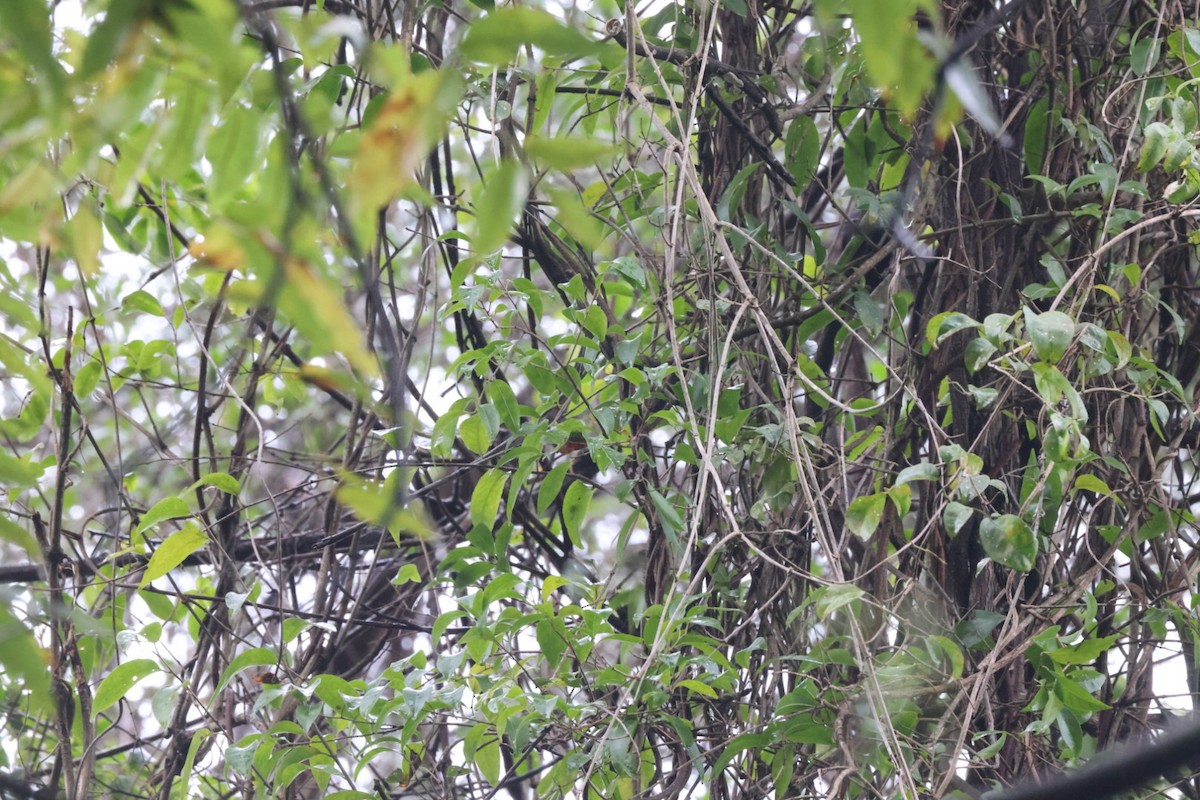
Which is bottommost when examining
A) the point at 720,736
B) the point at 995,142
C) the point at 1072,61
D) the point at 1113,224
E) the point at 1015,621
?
the point at 720,736

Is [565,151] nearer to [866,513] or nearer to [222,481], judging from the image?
[866,513]

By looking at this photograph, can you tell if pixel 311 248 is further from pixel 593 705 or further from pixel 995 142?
pixel 995 142

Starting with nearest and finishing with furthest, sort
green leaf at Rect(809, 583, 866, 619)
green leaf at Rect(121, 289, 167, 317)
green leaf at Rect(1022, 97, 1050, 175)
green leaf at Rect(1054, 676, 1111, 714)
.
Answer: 1. green leaf at Rect(809, 583, 866, 619)
2. green leaf at Rect(1054, 676, 1111, 714)
3. green leaf at Rect(1022, 97, 1050, 175)
4. green leaf at Rect(121, 289, 167, 317)

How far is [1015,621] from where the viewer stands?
1.20 m

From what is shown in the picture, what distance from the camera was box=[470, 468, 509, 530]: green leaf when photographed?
134cm

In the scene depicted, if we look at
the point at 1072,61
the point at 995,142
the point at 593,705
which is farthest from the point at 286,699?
the point at 1072,61

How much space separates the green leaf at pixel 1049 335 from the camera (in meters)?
1.05

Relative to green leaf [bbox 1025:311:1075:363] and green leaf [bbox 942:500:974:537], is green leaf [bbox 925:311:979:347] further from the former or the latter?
green leaf [bbox 942:500:974:537]

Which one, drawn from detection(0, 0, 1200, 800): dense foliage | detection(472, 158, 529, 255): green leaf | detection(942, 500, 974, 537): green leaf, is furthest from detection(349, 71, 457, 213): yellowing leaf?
detection(942, 500, 974, 537): green leaf

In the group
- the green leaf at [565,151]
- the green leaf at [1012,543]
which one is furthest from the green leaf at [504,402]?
the green leaf at [565,151]

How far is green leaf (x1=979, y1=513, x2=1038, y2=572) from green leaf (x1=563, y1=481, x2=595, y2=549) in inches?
21.0

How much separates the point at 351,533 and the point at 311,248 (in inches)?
46.2

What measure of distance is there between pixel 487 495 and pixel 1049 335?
0.68 meters

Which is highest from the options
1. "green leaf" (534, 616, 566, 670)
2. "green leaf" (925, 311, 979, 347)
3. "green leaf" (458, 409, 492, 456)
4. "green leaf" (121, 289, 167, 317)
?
"green leaf" (121, 289, 167, 317)
